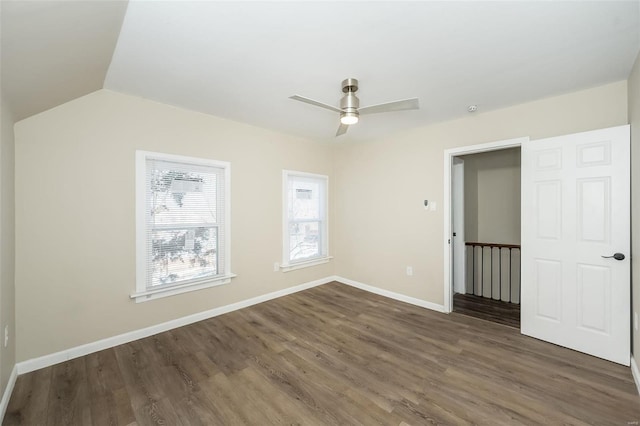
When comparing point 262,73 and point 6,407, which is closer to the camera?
point 6,407

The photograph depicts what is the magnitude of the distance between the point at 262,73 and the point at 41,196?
7.45 ft

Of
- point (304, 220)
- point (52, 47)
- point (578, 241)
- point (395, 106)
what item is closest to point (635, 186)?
point (578, 241)

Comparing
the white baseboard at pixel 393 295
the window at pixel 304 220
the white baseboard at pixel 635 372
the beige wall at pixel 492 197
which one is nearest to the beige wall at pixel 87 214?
the window at pixel 304 220

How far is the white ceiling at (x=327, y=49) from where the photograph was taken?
1562 millimetres

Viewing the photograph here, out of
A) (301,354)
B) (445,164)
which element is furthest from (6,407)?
(445,164)

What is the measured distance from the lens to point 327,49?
1.97 m

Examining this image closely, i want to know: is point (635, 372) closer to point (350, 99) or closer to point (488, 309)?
point (488, 309)

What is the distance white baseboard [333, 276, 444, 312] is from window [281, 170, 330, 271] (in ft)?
1.92

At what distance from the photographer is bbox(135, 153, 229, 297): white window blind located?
2.91 m

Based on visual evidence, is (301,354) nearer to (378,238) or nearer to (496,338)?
(496,338)

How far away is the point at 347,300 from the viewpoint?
4023 mm

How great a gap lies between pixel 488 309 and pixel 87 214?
5.04 m

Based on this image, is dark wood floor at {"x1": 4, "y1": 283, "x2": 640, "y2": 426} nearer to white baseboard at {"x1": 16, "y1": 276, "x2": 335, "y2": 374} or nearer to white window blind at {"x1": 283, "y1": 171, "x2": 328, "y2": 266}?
white baseboard at {"x1": 16, "y1": 276, "x2": 335, "y2": 374}

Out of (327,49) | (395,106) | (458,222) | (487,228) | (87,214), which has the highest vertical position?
(327,49)
